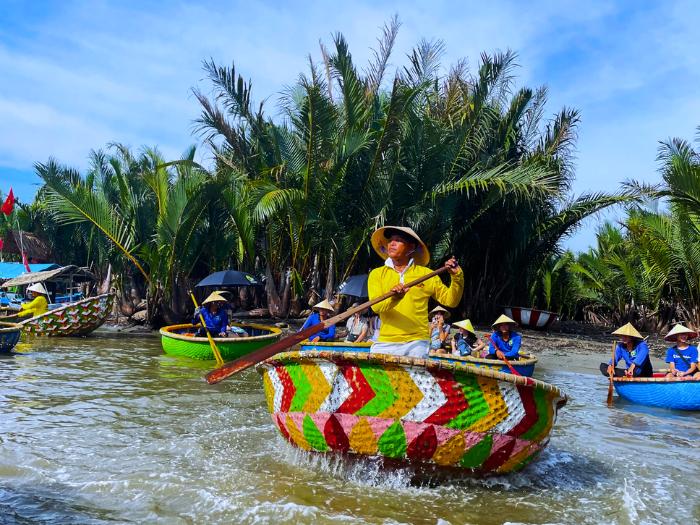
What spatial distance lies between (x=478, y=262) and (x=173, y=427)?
14.2 m

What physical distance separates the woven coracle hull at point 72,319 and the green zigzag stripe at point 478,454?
12601mm

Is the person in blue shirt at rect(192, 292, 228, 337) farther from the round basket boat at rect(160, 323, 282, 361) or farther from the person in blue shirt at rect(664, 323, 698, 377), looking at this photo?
the person in blue shirt at rect(664, 323, 698, 377)

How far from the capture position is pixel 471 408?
4445 mm

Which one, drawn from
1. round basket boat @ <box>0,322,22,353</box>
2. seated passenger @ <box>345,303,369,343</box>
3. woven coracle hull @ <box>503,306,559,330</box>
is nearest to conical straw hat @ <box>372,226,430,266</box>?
seated passenger @ <box>345,303,369,343</box>

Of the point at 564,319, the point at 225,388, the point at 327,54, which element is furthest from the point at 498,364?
the point at 564,319

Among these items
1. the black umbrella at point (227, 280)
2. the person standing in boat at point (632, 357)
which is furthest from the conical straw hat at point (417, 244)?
the black umbrella at point (227, 280)

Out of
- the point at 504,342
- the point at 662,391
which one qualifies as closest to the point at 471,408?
the point at 662,391

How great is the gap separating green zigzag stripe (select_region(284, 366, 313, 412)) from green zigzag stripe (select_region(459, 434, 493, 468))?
1.24 m

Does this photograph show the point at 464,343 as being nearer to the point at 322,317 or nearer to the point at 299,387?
the point at 322,317

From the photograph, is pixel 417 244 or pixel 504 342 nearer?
pixel 417 244

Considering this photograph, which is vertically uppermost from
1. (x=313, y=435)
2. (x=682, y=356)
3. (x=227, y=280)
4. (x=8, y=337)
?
(x=227, y=280)

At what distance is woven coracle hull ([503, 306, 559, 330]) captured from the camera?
18734 millimetres

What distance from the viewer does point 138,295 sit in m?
19.8

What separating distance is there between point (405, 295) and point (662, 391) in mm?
5658
